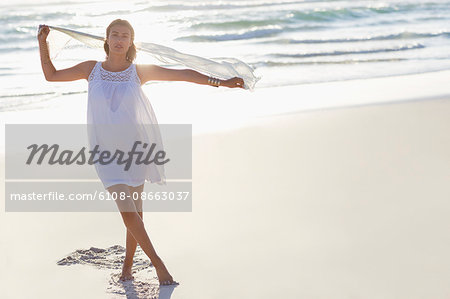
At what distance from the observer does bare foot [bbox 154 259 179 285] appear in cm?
488

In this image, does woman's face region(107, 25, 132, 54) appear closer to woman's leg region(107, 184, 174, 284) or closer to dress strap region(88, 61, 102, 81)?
dress strap region(88, 61, 102, 81)

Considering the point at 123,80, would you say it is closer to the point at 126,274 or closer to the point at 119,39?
the point at 119,39

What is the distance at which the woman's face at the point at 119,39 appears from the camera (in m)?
4.75

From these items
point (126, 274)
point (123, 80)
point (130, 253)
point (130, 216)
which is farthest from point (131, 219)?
point (123, 80)

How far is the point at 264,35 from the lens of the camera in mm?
22312

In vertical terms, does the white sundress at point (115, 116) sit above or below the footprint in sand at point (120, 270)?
above

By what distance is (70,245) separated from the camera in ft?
18.9

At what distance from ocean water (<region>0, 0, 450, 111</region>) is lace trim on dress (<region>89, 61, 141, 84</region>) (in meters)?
4.59

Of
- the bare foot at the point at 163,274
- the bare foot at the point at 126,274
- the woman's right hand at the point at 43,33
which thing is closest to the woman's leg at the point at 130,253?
the bare foot at the point at 126,274

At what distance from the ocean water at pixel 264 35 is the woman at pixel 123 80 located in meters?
4.52

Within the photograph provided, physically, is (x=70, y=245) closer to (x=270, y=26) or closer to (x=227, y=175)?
(x=227, y=175)

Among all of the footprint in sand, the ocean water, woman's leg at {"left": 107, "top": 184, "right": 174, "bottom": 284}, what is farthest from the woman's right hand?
the ocean water

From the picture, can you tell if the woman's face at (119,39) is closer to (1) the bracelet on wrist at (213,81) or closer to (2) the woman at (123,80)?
(2) the woman at (123,80)

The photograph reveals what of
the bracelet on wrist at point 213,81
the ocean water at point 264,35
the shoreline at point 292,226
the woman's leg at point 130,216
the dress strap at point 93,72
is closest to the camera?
the woman's leg at point 130,216
